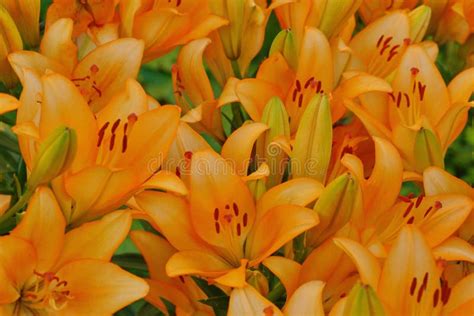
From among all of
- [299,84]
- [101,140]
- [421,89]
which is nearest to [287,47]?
[299,84]

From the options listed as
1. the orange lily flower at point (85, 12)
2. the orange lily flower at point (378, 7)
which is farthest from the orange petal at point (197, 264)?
the orange lily flower at point (378, 7)

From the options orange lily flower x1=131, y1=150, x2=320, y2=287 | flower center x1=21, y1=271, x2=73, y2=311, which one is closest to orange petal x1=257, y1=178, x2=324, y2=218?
orange lily flower x1=131, y1=150, x2=320, y2=287

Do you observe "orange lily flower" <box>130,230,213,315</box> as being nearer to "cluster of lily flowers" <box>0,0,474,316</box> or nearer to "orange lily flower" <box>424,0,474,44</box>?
"cluster of lily flowers" <box>0,0,474,316</box>

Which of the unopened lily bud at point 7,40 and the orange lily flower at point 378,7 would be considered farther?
the orange lily flower at point 378,7

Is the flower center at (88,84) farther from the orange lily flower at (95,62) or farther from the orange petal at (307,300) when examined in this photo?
the orange petal at (307,300)

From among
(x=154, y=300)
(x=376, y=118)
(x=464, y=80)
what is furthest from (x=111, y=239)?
(x=464, y=80)
